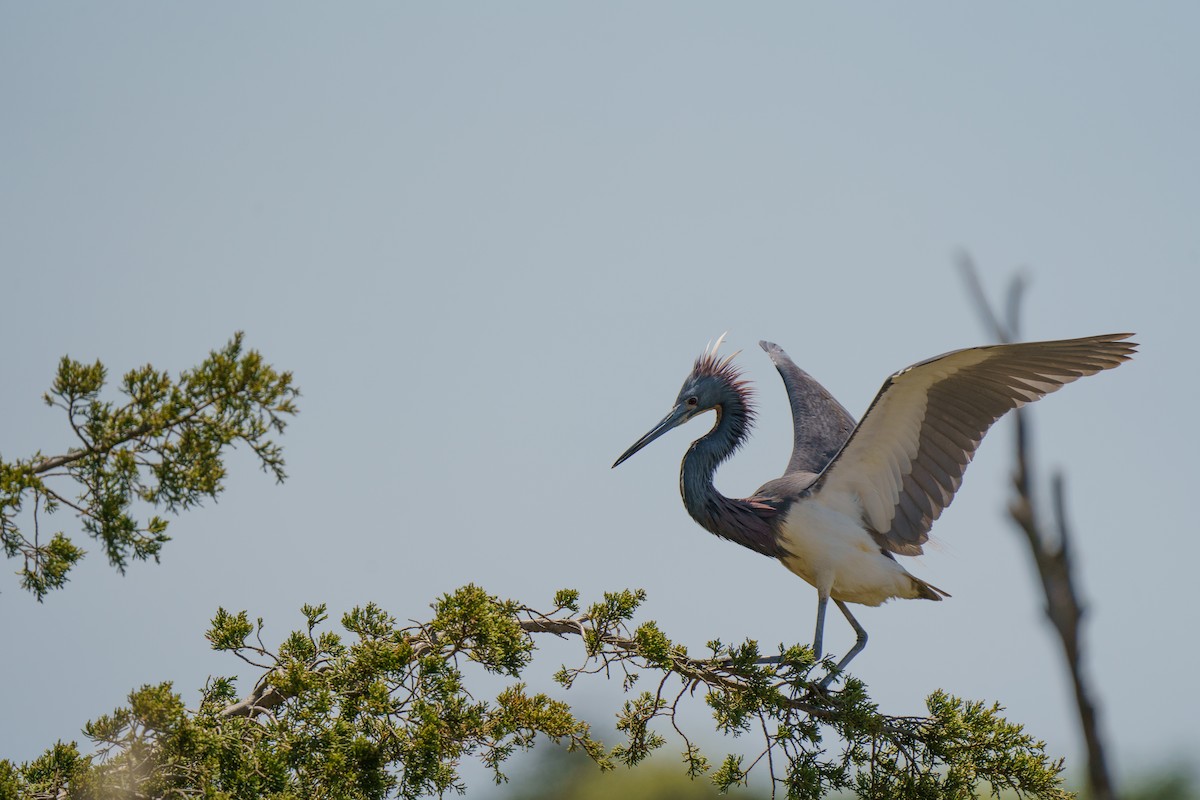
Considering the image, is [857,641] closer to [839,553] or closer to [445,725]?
[839,553]

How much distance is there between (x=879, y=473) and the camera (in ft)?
19.3

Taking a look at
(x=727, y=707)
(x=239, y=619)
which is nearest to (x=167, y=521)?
(x=239, y=619)

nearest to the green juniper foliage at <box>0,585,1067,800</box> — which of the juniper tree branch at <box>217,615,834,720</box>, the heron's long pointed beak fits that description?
the juniper tree branch at <box>217,615,834,720</box>

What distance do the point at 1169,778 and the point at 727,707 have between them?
21.6 meters

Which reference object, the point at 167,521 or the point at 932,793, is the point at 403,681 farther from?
the point at 932,793

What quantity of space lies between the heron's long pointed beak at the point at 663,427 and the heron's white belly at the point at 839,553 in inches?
44.3

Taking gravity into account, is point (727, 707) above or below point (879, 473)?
below

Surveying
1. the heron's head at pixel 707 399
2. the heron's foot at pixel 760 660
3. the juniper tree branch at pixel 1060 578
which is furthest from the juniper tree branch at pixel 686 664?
the juniper tree branch at pixel 1060 578

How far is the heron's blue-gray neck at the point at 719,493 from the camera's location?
605 cm

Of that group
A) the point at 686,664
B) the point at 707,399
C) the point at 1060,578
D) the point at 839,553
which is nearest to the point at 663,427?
the point at 707,399

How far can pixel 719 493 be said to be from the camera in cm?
625

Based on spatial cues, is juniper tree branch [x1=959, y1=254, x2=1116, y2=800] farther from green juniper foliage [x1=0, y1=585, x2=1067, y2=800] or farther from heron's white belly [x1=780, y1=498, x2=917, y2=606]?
heron's white belly [x1=780, y1=498, x2=917, y2=606]

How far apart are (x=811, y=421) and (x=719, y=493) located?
1.19 m

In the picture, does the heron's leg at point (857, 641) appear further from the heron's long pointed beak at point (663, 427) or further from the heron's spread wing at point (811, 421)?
the heron's long pointed beak at point (663, 427)
